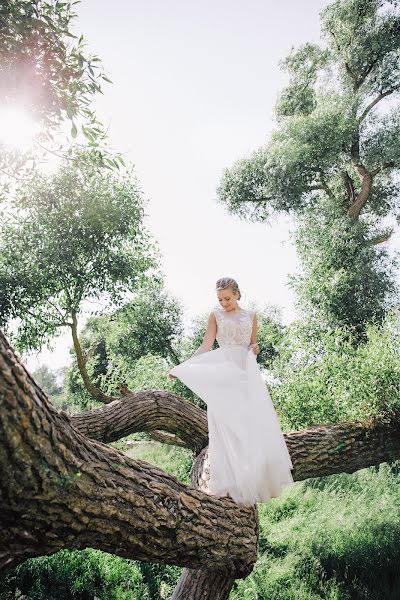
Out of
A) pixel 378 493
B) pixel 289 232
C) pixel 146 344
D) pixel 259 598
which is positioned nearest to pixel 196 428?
pixel 259 598

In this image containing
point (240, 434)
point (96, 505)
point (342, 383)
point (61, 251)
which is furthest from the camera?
point (61, 251)

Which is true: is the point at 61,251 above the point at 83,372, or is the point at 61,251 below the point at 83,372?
above

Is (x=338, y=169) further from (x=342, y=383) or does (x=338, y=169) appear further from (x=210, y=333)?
(x=210, y=333)

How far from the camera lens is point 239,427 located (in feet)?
16.6

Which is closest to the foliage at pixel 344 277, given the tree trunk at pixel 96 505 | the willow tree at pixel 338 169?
the willow tree at pixel 338 169

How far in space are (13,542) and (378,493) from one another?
9.38 meters

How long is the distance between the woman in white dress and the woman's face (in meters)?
0.67

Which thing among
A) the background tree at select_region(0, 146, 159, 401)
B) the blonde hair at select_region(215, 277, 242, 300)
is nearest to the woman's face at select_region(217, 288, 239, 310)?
the blonde hair at select_region(215, 277, 242, 300)

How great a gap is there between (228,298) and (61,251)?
7.48 meters

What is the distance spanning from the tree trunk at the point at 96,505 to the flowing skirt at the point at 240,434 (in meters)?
0.27

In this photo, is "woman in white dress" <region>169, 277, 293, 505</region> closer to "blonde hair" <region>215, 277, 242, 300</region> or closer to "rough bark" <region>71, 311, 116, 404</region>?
"blonde hair" <region>215, 277, 242, 300</region>

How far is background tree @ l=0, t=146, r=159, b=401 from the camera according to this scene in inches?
476

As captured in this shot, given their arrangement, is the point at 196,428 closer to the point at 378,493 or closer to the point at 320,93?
the point at 378,493

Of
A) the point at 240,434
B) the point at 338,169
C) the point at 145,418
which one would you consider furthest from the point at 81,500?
the point at 338,169
